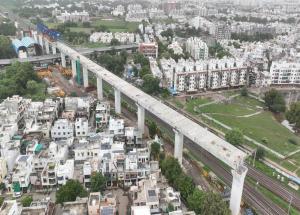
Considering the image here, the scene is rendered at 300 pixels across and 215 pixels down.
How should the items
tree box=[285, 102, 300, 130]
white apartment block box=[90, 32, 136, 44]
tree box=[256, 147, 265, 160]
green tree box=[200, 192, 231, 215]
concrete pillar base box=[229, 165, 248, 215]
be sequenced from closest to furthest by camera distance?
green tree box=[200, 192, 231, 215] < concrete pillar base box=[229, 165, 248, 215] < tree box=[256, 147, 265, 160] < tree box=[285, 102, 300, 130] < white apartment block box=[90, 32, 136, 44]

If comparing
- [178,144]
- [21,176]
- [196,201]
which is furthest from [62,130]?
[196,201]

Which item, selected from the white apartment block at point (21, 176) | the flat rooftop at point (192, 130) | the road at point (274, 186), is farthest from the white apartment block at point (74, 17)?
the road at point (274, 186)

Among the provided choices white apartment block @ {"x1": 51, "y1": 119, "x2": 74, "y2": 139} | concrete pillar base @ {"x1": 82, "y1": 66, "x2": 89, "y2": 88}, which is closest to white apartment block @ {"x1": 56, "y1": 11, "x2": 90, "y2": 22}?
concrete pillar base @ {"x1": 82, "y1": 66, "x2": 89, "y2": 88}

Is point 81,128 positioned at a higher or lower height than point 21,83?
lower

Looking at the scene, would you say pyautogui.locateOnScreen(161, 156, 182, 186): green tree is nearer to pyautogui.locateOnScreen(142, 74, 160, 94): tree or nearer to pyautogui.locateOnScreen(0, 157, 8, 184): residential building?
pyautogui.locateOnScreen(0, 157, 8, 184): residential building

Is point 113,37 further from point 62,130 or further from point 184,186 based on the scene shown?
point 184,186

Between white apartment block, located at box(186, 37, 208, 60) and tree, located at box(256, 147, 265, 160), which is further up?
white apartment block, located at box(186, 37, 208, 60)

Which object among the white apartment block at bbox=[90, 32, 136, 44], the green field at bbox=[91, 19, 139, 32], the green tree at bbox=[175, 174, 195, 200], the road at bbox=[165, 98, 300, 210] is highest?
the green field at bbox=[91, 19, 139, 32]

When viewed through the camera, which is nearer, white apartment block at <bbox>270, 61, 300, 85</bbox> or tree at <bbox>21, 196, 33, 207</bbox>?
tree at <bbox>21, 196, 33, 207</bbox>
